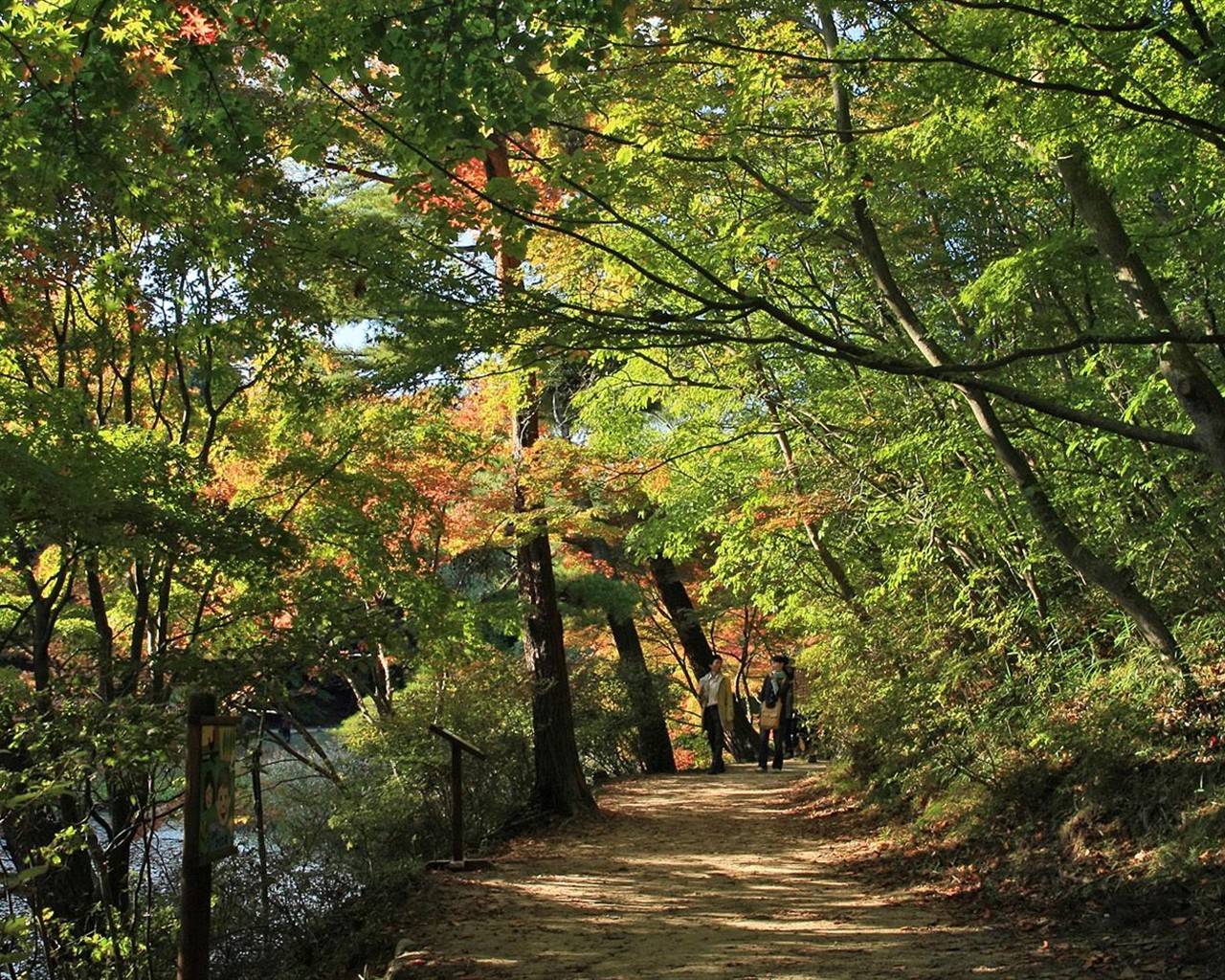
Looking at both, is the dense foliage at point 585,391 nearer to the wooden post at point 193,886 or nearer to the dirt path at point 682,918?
the wooden post at point 193,886

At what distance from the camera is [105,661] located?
652 cm

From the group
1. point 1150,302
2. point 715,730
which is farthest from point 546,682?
point 1150,302

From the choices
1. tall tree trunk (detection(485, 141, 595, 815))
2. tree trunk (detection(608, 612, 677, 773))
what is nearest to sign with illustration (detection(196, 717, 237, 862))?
tall tree trunk (detection(485, 141, 595, 815))

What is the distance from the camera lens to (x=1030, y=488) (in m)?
6.84

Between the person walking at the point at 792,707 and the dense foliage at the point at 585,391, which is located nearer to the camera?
the dense foliage at the point at 585,391

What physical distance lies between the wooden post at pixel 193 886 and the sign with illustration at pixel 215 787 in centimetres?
2

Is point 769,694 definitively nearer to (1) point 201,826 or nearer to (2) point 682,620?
(2) point 682,620

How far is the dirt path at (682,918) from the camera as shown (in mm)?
5438

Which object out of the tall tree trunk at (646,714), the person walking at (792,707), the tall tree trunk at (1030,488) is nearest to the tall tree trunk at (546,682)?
the tall tree trunk at (1030,488)

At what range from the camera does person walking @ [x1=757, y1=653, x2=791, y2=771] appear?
49.3ft

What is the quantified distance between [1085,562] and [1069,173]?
2.46 meters

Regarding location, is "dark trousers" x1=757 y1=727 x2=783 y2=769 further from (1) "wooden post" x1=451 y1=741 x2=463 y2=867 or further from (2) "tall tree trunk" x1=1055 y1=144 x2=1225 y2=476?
(2) "tall tree trunk" x1=1055 y1=144 x2=1225 y2=476

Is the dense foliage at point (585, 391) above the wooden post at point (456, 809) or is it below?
above

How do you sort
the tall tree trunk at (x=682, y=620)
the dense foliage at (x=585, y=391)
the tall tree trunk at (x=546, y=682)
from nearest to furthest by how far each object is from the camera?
the dense foliage at (x=585, y=391) < the tall tree trunk at (x=546, y=682) < the tall tree trunk at (x=682, y=620)
